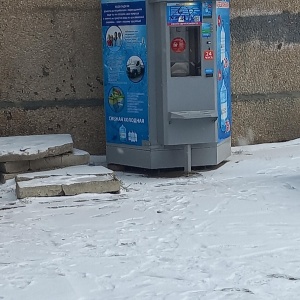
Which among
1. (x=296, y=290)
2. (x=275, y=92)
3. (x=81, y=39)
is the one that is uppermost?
(x=81, y=39)

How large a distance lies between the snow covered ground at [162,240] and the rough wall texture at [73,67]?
1139 millimetres

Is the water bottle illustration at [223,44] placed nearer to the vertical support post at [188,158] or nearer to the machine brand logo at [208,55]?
the machine brand logo at [208,55]

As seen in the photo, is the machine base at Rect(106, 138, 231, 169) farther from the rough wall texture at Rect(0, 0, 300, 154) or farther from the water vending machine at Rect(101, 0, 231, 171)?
the rough wall texture at Rect(0, 0, 300, 154)

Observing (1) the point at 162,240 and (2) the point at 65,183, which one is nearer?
(1) the point at 162,240

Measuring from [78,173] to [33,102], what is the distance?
151cm

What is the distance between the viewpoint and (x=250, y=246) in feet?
17.8

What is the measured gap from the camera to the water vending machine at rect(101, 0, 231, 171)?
25.4ft

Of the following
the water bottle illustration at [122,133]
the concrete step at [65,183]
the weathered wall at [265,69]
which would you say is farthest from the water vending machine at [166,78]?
the weathered wall at [265,69]

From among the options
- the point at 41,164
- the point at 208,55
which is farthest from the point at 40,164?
the point at 208,55

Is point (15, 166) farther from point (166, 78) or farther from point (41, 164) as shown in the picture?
point (166, 78)

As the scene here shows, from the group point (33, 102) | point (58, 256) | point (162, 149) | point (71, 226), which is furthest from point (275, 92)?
point (58, 256)

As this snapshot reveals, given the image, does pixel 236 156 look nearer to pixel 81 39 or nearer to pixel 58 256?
pixel 81 39

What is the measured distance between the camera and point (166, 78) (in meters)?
7.73

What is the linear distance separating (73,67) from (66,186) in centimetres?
194
